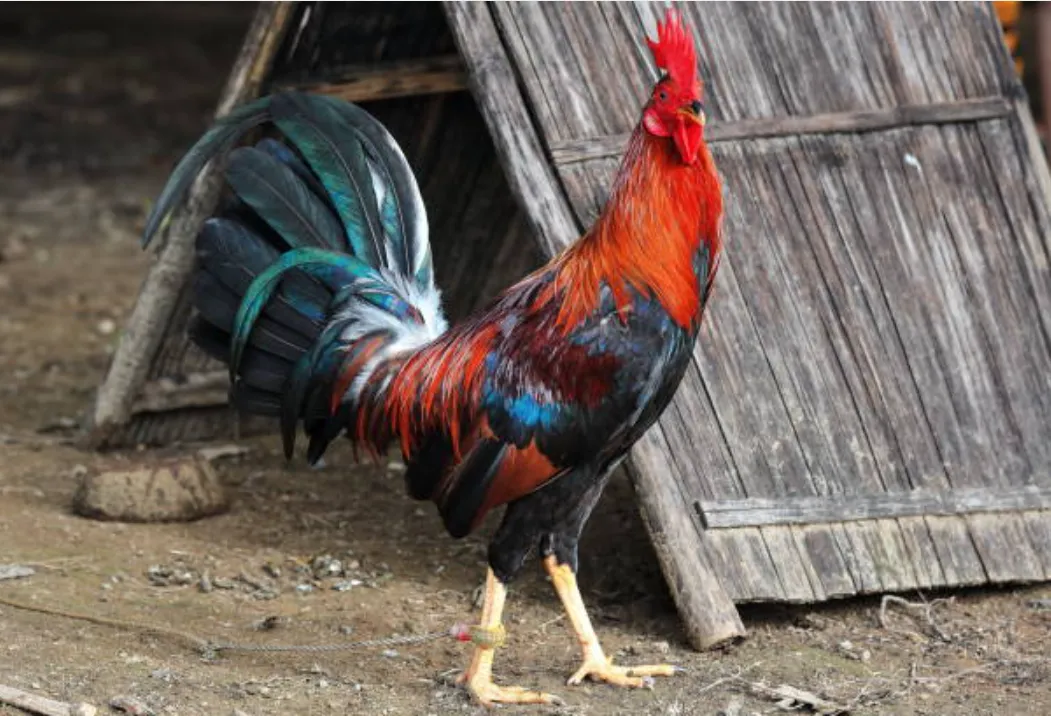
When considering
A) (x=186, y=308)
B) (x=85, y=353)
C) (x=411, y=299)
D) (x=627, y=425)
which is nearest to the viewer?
(x=627, y=425)

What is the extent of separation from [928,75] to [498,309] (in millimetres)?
2246

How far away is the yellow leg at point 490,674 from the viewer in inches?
206

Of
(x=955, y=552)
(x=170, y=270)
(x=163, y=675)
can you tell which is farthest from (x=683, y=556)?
(x=170, y=270)

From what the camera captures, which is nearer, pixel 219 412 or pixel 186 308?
pixel 186 308

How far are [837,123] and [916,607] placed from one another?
186cm

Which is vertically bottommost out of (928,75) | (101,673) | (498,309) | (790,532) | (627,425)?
(101,673)

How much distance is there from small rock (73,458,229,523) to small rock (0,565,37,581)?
2.04 feet

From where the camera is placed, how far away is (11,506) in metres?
6.71

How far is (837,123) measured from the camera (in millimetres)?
6332

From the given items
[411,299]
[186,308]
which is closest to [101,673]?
[411,299]

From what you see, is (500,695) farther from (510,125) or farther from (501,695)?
(510,125)

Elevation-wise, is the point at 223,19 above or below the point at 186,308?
above

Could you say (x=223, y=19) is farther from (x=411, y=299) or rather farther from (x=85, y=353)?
(x=411, y=299)

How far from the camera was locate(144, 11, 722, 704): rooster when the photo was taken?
4.95 metres
